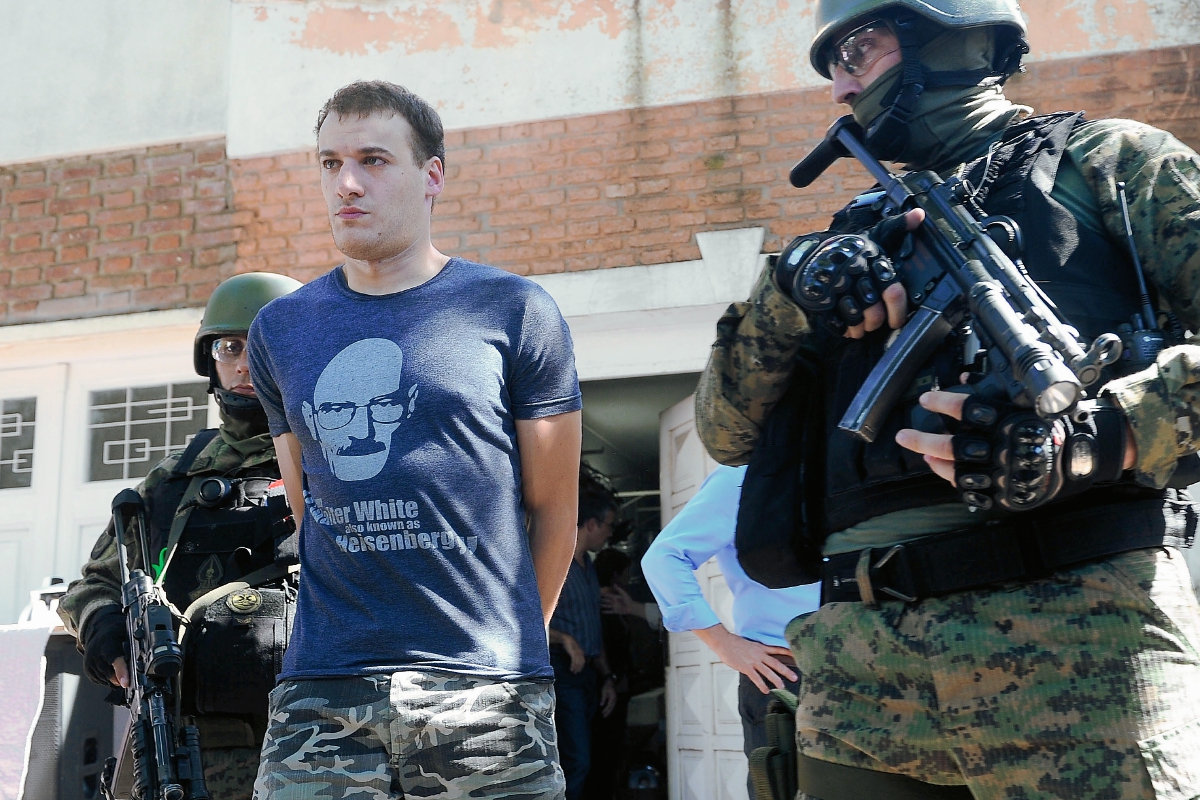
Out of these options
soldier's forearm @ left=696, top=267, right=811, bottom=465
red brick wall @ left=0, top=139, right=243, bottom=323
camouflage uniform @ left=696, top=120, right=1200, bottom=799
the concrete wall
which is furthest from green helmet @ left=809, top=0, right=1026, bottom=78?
red brick wall @ left=0, top=139, right=243, bottom=323

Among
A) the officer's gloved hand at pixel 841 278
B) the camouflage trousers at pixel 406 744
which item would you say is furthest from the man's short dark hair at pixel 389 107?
the camouflage trousers at pixel 406 744

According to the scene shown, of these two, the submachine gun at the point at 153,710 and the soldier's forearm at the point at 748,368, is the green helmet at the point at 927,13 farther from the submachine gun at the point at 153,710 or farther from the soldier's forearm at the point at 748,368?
the submachine gun at the point at 153,710

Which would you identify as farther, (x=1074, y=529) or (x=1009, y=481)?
(x=1074, y=529)

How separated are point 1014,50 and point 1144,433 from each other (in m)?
0.91

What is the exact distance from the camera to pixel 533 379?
2098 millimetres

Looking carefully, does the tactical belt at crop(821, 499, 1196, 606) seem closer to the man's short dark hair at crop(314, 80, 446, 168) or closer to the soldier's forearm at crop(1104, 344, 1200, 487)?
the soldier's forearm at crop(1104, 344, 1200, 487)

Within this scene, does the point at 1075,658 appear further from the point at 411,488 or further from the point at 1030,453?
the point at 411,488

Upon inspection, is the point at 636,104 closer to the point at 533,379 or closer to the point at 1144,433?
the point at 533,379

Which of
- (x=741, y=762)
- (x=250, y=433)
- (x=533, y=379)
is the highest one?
(x=250, y=433)

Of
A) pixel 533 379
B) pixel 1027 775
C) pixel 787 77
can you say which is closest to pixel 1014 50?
pixel 533 379

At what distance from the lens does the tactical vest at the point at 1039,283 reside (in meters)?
1.72

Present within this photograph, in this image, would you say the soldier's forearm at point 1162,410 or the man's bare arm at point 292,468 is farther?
the man's bare arm at point 292,468

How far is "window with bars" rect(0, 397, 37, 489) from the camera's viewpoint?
659 centimetres

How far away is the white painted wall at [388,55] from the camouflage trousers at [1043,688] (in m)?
4.75
